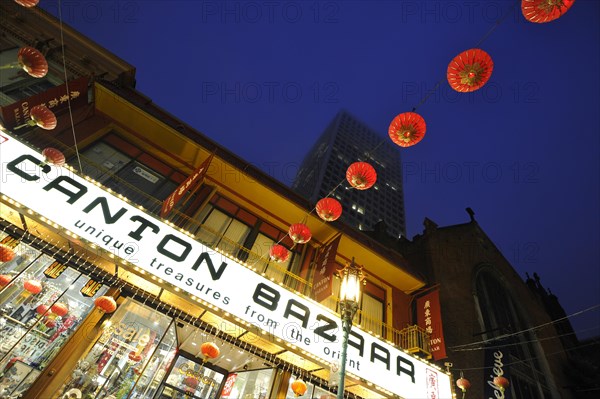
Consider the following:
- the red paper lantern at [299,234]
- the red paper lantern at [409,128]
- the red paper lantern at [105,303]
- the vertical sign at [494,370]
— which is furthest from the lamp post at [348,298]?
the vertical sign at [494,370]

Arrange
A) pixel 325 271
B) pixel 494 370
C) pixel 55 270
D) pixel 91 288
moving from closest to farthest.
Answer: pixel 55 270
pixel 91 288
pixel 325 271
pixel 494 370

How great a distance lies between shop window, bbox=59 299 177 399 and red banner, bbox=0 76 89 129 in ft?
22.2

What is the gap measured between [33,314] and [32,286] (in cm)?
76

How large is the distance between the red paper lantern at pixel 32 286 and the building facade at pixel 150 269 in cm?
6

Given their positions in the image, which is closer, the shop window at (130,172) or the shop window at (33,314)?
the shop window at (33,314)

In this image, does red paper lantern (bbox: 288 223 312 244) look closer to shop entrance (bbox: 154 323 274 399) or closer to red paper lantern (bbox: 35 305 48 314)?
shop entrance (bbox: 154 323 274 399)

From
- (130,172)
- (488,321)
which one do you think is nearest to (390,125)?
(130,172)

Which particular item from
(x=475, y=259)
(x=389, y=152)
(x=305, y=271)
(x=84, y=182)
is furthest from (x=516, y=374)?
(x=389, y=152)

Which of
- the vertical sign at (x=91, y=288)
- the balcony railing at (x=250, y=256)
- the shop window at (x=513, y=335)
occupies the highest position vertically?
the shop window at (x=513, y=335)

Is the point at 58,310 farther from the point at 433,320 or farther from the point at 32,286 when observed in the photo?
the point at 433,320

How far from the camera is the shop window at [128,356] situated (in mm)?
7938

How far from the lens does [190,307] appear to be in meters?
6.62

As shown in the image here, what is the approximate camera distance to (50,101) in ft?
34.1

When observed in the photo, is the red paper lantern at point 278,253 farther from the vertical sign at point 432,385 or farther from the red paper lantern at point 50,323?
the red paper lantern at point 50,323
